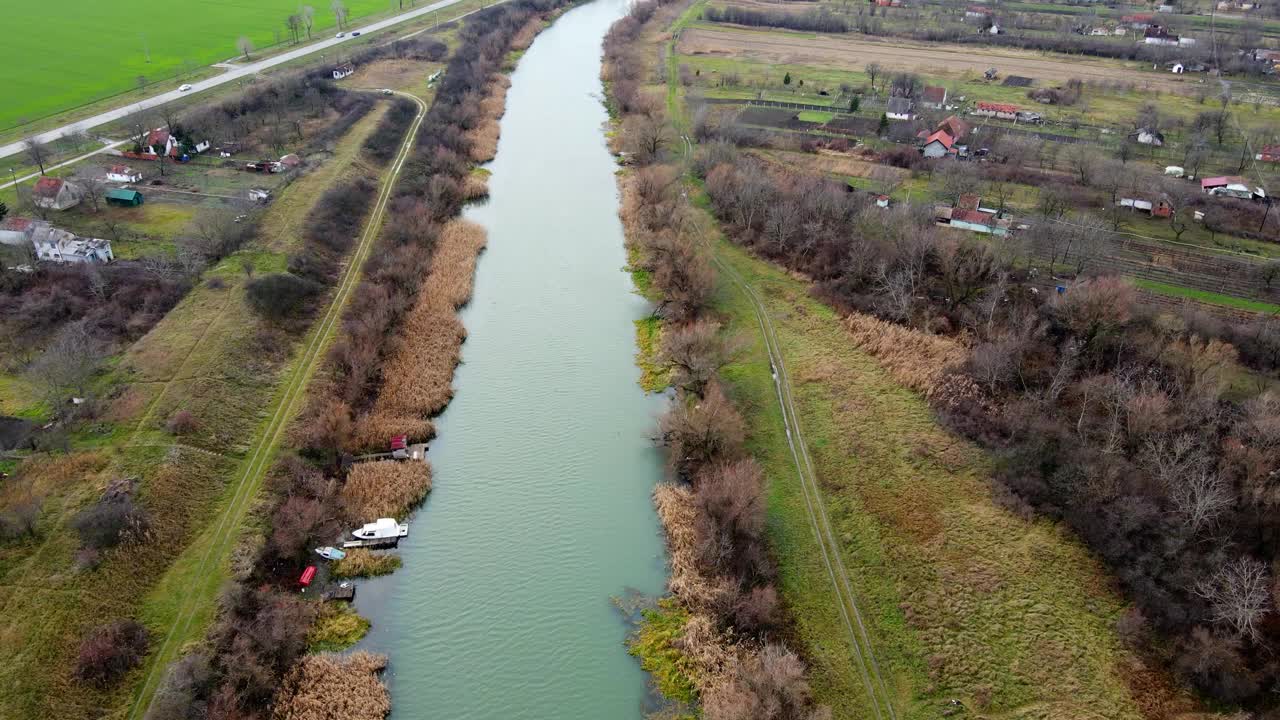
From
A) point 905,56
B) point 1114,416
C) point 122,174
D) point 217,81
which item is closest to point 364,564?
point 1114,416

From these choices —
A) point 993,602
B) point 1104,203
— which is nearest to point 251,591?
point 993,602

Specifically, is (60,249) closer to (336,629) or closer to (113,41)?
(336,629)

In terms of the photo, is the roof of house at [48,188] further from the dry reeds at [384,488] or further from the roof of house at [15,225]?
the dry reeds at [384,488]

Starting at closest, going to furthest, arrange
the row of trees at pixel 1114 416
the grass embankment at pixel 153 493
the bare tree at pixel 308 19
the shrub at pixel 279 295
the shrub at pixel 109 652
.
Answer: the shrub at pixel 109 652 → the grass embankment at pixel 153 493 → the row of trees at pixel 1114 416 → the shrub at pixel 279 295 → the bare tree at pixel 308 19

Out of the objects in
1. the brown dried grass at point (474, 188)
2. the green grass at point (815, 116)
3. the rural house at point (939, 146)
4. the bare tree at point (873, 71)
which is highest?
the bare tree at point (873, 71)

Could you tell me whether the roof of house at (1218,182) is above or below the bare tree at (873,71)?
below

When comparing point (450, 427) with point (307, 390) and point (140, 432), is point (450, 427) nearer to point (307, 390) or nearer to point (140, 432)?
point (307, 390)

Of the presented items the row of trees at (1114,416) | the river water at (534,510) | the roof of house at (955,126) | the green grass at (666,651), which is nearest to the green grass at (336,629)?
the river water at (534,510)
